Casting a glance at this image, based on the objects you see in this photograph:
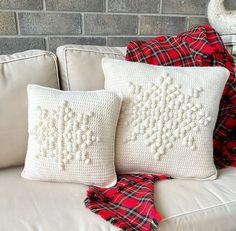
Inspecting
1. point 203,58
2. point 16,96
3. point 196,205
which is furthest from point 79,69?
point 196,205

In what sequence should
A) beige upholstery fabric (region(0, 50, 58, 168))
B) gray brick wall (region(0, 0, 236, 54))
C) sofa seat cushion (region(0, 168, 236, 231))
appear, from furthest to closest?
1. gray brick wall (region(0, 0, 236, 54))
2. beige upholstery fabric (region(0, 50, 58, 168))
3. sofa seat cushion (region(0, 168, 236, 231))

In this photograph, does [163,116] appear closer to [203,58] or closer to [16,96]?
[203,58]

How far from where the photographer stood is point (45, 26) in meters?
1.36

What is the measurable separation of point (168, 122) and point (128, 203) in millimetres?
312

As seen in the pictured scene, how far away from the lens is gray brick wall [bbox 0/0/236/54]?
132cm

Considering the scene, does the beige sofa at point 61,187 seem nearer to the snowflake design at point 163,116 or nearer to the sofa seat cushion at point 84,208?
the sofa seat cushion at point 84,208

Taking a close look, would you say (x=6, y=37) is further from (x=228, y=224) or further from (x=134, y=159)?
(x=228, y=224)

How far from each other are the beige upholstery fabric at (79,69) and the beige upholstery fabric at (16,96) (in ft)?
0.22

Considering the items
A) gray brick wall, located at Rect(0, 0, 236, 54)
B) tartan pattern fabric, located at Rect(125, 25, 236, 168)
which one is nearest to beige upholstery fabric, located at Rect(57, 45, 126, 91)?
tartan pattern fabric, located at Rect(125, 25, 236, 168)

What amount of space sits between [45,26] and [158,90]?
0.75 metres

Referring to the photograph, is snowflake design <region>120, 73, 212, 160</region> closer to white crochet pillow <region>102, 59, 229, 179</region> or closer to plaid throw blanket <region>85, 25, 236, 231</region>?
white crochet pillow <region>102, 59, 229, 179</region>

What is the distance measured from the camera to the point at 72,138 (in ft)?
2.93

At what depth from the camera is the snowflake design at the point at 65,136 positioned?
89 cm

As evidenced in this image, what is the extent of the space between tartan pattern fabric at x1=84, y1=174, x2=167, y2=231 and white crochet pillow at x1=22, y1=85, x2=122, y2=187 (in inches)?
2.2
